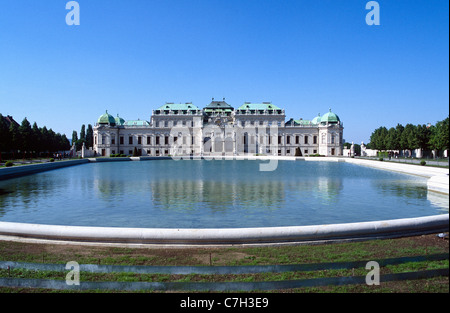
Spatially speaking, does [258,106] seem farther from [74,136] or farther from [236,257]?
[236,257]

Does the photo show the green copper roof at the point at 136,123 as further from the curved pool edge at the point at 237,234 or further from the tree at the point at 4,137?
the curved pool edge at the point at 237,234

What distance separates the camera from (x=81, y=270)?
653cm

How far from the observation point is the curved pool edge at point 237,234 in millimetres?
8289

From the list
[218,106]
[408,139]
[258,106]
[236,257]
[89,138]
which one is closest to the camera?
[236,257]

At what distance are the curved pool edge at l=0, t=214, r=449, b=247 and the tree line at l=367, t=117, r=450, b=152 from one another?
51.3 metres

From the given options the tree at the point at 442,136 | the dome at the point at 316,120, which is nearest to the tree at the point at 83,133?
the dome at the point at 316,120

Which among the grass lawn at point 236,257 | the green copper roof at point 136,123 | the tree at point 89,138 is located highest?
the green copper roof at point 136,123

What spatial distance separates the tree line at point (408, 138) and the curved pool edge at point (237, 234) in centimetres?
5129

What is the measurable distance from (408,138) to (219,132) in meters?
47.2

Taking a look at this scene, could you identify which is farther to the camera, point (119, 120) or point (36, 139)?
point (119, 120)

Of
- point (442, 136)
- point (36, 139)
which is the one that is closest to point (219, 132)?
point (36, 139)

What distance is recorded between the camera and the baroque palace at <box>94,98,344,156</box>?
9500 cm

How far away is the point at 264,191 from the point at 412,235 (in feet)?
40.8

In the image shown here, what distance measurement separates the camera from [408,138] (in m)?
69.1
